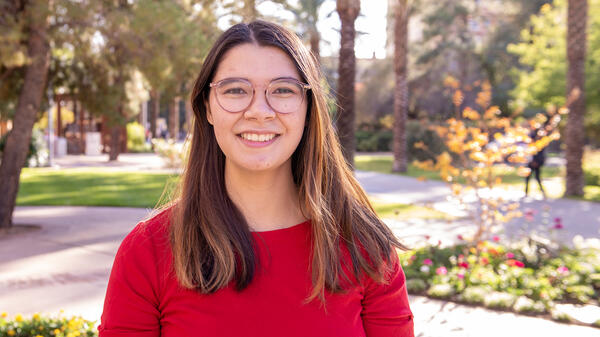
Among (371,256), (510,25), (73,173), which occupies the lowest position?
(73,173)

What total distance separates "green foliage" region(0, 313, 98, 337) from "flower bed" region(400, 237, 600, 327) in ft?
10.0

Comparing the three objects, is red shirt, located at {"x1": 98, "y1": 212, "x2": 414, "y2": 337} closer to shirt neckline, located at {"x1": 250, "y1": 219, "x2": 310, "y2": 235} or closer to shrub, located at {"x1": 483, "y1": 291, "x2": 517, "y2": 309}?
shirt neckline, located at {"x1": 250, "y1": 219, "x2": 310, "y2": 235}

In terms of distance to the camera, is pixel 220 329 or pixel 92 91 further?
pixel 92 91

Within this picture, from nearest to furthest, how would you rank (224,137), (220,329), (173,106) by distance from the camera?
(220,329)
(224,137)
(173,106)

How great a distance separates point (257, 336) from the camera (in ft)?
5.05

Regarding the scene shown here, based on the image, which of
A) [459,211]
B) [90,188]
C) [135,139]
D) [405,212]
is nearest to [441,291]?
[459,211]

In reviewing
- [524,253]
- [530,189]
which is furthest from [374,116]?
[524,253]

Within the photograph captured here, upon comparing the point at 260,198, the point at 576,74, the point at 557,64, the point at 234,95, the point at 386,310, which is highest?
the point at 557,64

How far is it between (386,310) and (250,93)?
2.53 feet

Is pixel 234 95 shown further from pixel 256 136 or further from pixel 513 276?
pixel 513 276

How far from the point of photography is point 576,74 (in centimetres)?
1307

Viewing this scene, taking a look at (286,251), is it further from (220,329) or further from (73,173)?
(73,173)

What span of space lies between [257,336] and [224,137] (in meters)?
0.58

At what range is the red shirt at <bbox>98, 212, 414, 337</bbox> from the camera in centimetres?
153
